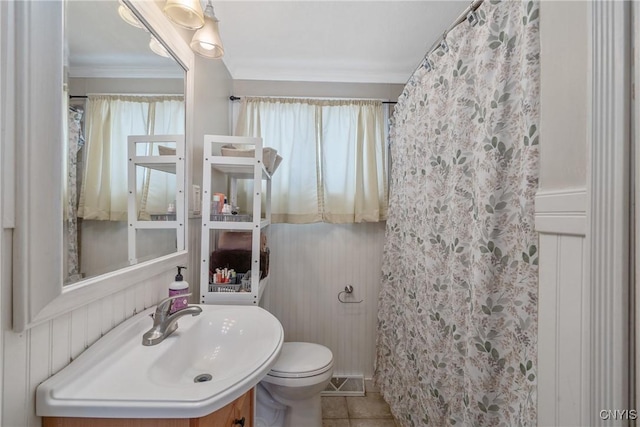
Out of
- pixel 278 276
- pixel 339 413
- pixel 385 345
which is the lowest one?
pixel 339 413

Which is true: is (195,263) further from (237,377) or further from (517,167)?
(517,167)

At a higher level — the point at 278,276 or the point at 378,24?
the point at 378,24

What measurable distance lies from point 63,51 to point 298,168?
4.32 ft

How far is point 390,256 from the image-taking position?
1.68 meters

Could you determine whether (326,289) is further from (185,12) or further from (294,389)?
(185,12)

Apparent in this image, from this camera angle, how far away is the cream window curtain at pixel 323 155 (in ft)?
5.96

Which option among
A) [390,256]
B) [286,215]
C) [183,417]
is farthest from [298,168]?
[183,417]

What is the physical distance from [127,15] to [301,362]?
1.63m

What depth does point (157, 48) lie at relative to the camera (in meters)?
0.99

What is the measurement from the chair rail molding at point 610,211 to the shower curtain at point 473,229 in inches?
7.4

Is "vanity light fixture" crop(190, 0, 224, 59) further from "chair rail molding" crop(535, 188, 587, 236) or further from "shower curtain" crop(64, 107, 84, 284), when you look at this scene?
"chair rail molding" crop(535, 188, 587, 236)

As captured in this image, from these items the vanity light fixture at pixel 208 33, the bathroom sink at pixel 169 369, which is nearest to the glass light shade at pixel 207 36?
the vanity light fixture at pixel 208 33

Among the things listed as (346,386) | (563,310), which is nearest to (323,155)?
(563,310)

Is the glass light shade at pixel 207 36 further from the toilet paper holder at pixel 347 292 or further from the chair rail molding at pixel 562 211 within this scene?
the toilet paper holder at pixel 347 292
